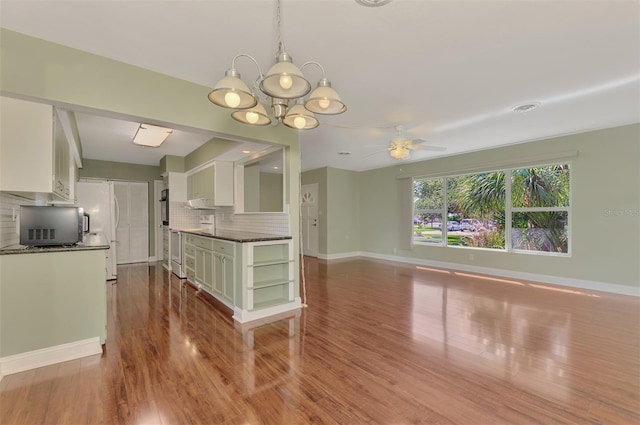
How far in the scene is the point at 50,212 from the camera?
2.79 m

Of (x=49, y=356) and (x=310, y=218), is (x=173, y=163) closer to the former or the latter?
(x=310, y=218)

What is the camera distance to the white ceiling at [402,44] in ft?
6.22

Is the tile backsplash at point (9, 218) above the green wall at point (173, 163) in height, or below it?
below

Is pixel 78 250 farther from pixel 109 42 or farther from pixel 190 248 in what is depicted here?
pixel 190 248

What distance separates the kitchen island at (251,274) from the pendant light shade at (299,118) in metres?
1.80

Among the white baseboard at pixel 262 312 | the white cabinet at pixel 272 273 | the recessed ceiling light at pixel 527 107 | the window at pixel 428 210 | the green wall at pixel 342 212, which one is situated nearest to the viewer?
the white baseboard at pixel 262 312

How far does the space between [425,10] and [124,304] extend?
4.78 metres

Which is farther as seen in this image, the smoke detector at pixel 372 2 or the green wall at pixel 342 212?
the green wall at pixel 342 212

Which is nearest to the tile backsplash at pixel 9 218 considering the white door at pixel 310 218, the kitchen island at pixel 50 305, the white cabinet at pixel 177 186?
the kitchen island at pixel 50 305

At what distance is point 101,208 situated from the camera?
17.5ft

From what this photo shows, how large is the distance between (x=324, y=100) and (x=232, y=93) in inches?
22.4

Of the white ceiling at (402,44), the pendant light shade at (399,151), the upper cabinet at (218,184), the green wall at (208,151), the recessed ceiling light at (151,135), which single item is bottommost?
the upper cabinet at (218,184)

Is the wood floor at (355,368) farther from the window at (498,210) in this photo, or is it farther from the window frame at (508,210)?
the window at (498,210)

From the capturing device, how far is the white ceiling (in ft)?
6.22
